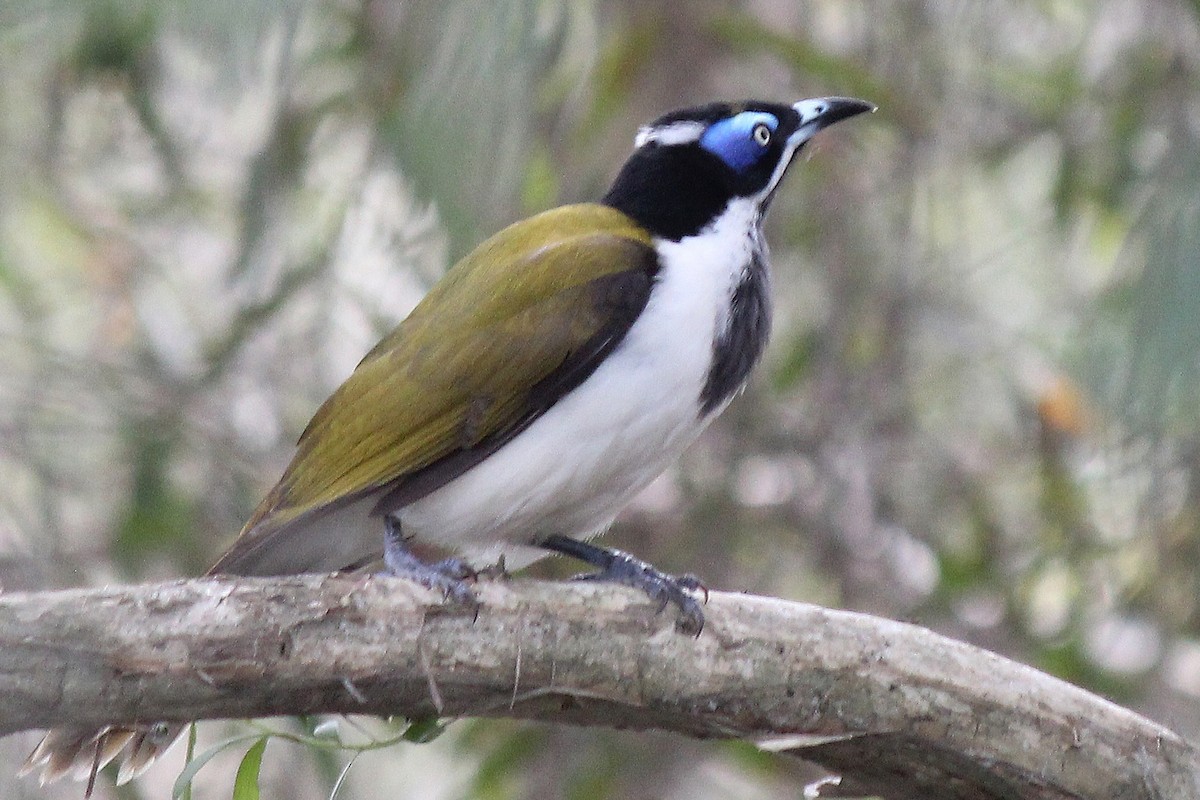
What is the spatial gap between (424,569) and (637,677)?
18.6 inches

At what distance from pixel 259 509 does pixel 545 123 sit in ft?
7.62

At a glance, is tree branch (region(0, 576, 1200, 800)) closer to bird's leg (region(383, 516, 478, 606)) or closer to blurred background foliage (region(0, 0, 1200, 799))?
bird's leg (region(383, 516, 478, 606))

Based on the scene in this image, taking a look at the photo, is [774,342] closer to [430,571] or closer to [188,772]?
[430,571]

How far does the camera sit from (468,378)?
3.34m

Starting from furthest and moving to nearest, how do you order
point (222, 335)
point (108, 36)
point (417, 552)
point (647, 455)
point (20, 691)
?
1. point (222, 335)
2. point (108, 36)
3. point (417, 552)
4. point (647, 455)
5. point (20, 691)

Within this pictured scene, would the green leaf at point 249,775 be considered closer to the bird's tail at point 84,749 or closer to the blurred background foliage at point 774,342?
the bird's tail at point 84,749

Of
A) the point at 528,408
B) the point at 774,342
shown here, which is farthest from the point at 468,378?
the point at 774,342

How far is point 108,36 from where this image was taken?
486cm

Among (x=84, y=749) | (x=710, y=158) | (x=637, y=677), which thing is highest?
(x=710, y=158)

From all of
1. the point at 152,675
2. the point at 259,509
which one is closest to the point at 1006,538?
the point at 259,509

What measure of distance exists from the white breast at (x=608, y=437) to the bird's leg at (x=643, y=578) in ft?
0.29

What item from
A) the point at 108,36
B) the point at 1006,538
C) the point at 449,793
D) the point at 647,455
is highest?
the point at 108,36

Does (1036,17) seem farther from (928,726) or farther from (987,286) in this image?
(928,726)

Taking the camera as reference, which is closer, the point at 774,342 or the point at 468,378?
the point at 468,378
